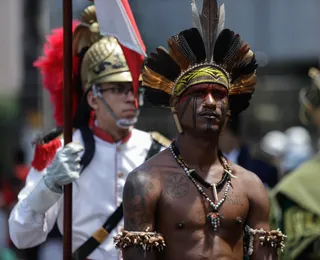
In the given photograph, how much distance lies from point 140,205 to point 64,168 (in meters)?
1.03

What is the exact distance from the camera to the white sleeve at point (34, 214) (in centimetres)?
558

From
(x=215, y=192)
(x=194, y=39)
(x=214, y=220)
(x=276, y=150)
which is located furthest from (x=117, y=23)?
(x=276, y=150)

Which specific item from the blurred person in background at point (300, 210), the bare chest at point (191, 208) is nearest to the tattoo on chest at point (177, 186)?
the bare chest at point (191, 208)

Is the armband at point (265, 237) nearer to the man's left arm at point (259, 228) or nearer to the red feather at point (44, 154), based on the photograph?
the man's left arm at point (259, 228)

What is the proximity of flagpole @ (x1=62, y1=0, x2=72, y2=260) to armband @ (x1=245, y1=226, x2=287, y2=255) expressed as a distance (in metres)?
1.12

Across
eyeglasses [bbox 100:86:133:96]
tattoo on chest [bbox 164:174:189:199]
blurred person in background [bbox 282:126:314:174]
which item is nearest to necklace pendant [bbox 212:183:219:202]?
tattoo on chest [bbox 164:174:189:199]

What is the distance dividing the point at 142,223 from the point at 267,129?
1983cm

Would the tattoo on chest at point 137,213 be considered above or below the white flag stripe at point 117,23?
below

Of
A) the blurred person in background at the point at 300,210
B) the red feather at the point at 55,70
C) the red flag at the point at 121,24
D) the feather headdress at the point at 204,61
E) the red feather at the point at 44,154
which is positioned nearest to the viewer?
the feather headdress at the point at 204,61

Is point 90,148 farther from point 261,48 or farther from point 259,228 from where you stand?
point 261,48

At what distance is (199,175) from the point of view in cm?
469

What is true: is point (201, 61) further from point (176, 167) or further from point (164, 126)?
point (164, 126)

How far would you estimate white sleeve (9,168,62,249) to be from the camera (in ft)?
18.3

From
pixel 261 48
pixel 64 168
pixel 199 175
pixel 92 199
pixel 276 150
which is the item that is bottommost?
pixel 261 48
